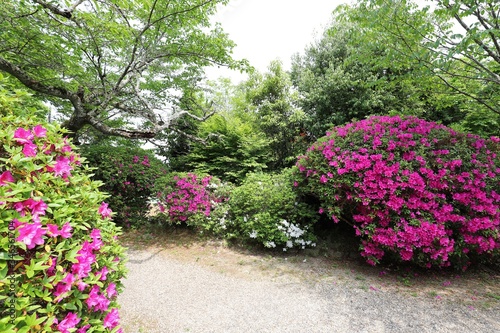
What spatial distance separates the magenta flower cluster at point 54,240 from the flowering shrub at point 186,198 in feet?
11.7

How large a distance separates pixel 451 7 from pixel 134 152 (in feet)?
22.0

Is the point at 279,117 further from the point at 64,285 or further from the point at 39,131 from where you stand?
the point at 64,285

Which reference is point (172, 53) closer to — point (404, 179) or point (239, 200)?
point (239, 200)

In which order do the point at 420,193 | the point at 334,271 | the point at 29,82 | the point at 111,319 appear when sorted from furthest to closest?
the point at 29,82, the point at 334,271, the point at 420,193, the point at 111,319

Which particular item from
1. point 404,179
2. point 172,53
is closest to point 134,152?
point 172,53

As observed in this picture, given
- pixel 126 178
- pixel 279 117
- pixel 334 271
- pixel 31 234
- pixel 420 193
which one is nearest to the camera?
pixel 31 234

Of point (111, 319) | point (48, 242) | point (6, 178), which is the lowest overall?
point (111, 319)

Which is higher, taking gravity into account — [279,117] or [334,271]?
[279,117]

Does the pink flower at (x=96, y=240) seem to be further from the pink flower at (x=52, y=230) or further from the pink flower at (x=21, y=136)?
the pink flower at (x=21, y=136)

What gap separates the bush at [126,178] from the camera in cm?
529

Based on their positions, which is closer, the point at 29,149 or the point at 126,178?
the point at 29,149

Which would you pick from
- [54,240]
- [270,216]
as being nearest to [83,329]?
[54,240]

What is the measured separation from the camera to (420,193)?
10.8ft

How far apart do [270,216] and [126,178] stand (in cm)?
346
